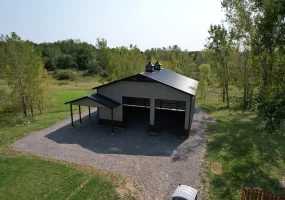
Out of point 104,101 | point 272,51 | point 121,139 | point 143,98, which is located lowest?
point 121,139

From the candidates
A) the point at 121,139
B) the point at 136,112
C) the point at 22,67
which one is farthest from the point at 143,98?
the point at 22,67

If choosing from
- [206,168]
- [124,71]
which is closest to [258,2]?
[206,168]

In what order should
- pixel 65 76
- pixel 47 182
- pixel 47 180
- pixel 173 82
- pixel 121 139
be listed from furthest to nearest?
pixel 65 76 → pixel 173 82 → pixel 121 139 → pixel 47 180 → pixel 47 182

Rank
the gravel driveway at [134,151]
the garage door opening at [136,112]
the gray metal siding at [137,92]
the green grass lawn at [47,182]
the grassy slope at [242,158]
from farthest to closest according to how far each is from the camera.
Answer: the garage door opening at [136,112] → the gray metal siding at [137,92] → the gravel driveway at [134,151] → the grassy slope at [242,158] → the green grass lawn at [47,182]

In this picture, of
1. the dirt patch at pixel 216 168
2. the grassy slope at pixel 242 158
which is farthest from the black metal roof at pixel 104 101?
the dirt patch at pixel 216 168

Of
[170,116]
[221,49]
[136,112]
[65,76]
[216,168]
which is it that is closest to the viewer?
[216,168]

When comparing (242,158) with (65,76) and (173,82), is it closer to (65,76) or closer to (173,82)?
(173,82)

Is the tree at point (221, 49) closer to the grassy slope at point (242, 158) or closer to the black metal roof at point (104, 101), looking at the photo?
the grassy slope at point (242, 158)
